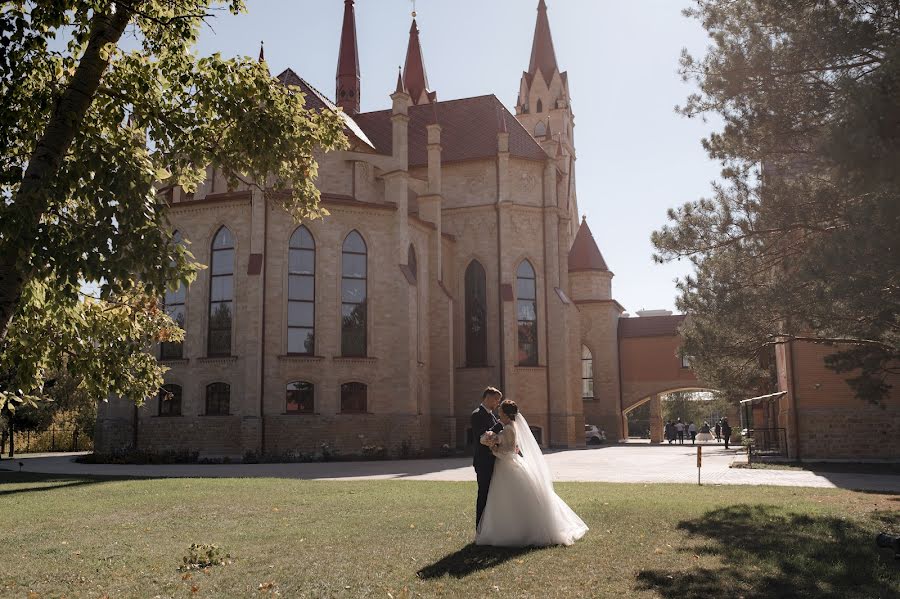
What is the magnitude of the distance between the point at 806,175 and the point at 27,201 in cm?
1083

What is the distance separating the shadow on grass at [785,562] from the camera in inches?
246

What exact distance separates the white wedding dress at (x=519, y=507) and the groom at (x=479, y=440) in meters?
0.14

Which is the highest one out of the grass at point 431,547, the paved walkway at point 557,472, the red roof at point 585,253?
the red roof at point 585,253

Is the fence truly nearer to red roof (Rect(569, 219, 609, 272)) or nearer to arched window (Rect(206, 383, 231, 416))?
arched window (Rect(206, 383, 231, 416))

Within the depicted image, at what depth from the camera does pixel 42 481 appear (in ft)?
59.5

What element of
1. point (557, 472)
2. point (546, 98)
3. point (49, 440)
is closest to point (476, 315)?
point (557, 472)

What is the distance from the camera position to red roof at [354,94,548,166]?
1420 inches

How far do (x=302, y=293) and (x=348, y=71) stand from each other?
21.7m

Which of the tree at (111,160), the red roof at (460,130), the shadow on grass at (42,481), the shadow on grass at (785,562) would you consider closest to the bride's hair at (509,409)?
the shadow on grass at (785,562)

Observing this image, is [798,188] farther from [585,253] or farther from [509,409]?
[585,253]

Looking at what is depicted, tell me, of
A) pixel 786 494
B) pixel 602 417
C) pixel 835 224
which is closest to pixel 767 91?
pixel 835 224

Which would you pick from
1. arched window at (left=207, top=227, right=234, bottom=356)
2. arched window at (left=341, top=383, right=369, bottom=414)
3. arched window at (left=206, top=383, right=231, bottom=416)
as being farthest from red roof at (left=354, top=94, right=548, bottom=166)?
arched window at (left=206, top=383, right=231, bottom=416)

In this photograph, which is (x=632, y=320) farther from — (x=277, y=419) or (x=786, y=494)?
(x=786, y=494)

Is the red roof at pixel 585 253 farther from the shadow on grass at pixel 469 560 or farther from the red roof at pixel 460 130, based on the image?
the shadow on grass at pixel 469 560
